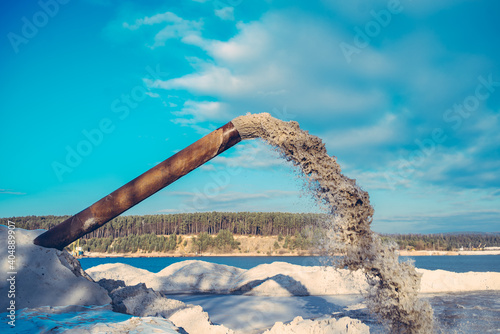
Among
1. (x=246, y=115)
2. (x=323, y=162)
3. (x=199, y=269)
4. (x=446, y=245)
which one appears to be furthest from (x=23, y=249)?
(x=446, y=245)

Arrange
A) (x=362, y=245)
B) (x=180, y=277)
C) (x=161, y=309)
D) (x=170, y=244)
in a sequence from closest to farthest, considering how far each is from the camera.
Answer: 1. (x=362, y=245)
2. (x=161, y=309)
3. (x=180, y=277)
4. (x=170, y=244)

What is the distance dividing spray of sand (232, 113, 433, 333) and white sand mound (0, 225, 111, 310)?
14.6 ft

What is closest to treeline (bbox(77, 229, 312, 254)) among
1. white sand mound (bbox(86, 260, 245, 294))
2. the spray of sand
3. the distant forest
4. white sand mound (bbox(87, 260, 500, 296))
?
the distant forest

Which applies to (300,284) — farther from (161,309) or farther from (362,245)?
(362,245)

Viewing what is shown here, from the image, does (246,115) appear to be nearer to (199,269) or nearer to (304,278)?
(304,278)

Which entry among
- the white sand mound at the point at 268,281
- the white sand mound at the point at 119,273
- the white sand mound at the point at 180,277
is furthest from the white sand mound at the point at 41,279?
the white sand mound at the point at 119,273

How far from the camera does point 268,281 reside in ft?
36.1

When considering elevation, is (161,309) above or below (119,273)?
above

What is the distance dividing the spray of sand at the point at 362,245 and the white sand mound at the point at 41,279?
4.45 m

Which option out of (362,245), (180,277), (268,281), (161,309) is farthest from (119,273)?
(362,245)

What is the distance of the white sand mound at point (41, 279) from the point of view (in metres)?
5.13

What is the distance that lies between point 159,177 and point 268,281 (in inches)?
293

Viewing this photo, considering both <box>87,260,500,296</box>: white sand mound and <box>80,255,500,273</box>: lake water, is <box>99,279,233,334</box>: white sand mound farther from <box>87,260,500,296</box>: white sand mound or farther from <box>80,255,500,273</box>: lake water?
Result: <box>87,260,500,296</box>: white sand mound

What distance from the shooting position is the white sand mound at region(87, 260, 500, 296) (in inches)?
426
